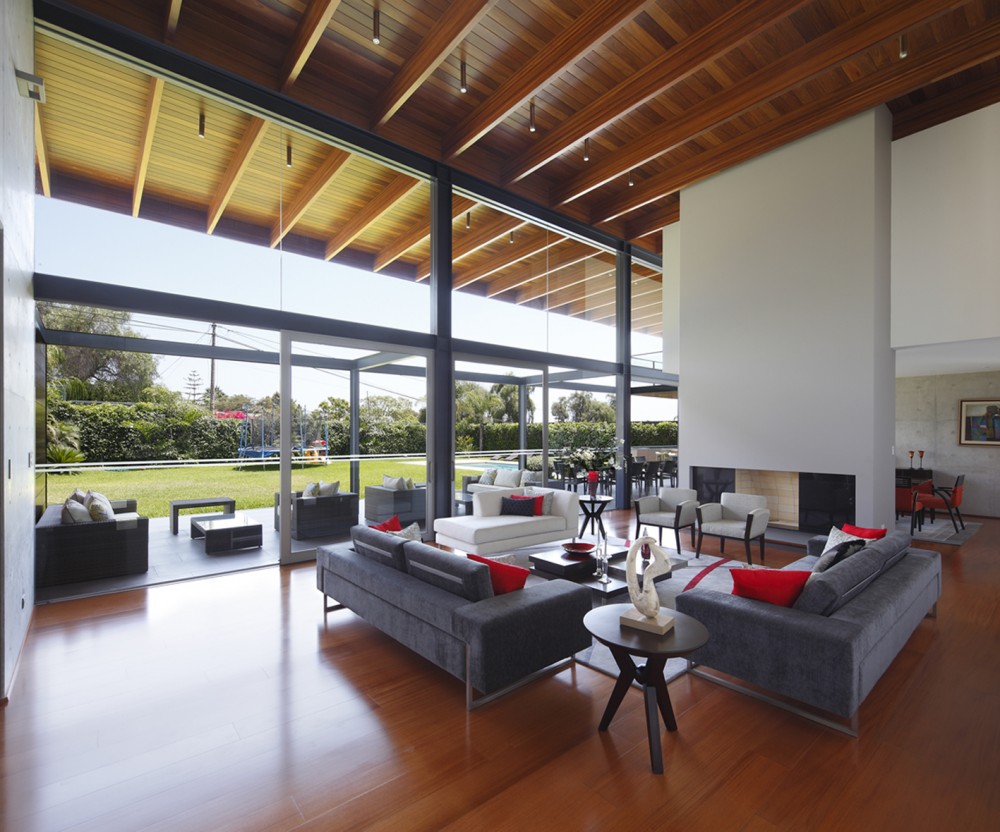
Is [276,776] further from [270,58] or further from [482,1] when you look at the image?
[270,58]

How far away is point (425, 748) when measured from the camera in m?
2.42

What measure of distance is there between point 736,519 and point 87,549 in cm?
678

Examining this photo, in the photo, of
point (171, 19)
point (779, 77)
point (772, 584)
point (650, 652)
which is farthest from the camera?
point (779, 77)

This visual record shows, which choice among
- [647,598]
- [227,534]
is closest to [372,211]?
[227,534]

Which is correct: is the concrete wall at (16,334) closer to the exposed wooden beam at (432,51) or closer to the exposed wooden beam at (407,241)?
the exposed wooden beam at (432,51)

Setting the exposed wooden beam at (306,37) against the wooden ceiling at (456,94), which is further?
the wooden ceiling at (456,94)

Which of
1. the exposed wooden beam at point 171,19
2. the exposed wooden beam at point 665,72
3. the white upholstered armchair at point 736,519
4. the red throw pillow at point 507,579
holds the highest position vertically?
the exposed wooden beam at point 665,72

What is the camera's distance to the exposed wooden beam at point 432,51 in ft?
14.4

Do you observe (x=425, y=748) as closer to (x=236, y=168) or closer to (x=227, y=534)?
(x=227, y=534)

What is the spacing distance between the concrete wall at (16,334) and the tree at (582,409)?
20.9 feet

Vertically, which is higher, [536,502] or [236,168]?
[236,168]

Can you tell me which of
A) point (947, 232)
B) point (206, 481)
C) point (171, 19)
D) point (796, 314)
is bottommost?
point (206, 481)

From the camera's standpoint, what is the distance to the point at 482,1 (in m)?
4.24

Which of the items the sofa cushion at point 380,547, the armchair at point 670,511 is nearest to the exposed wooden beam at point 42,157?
the sofa cushion at point 380,547
